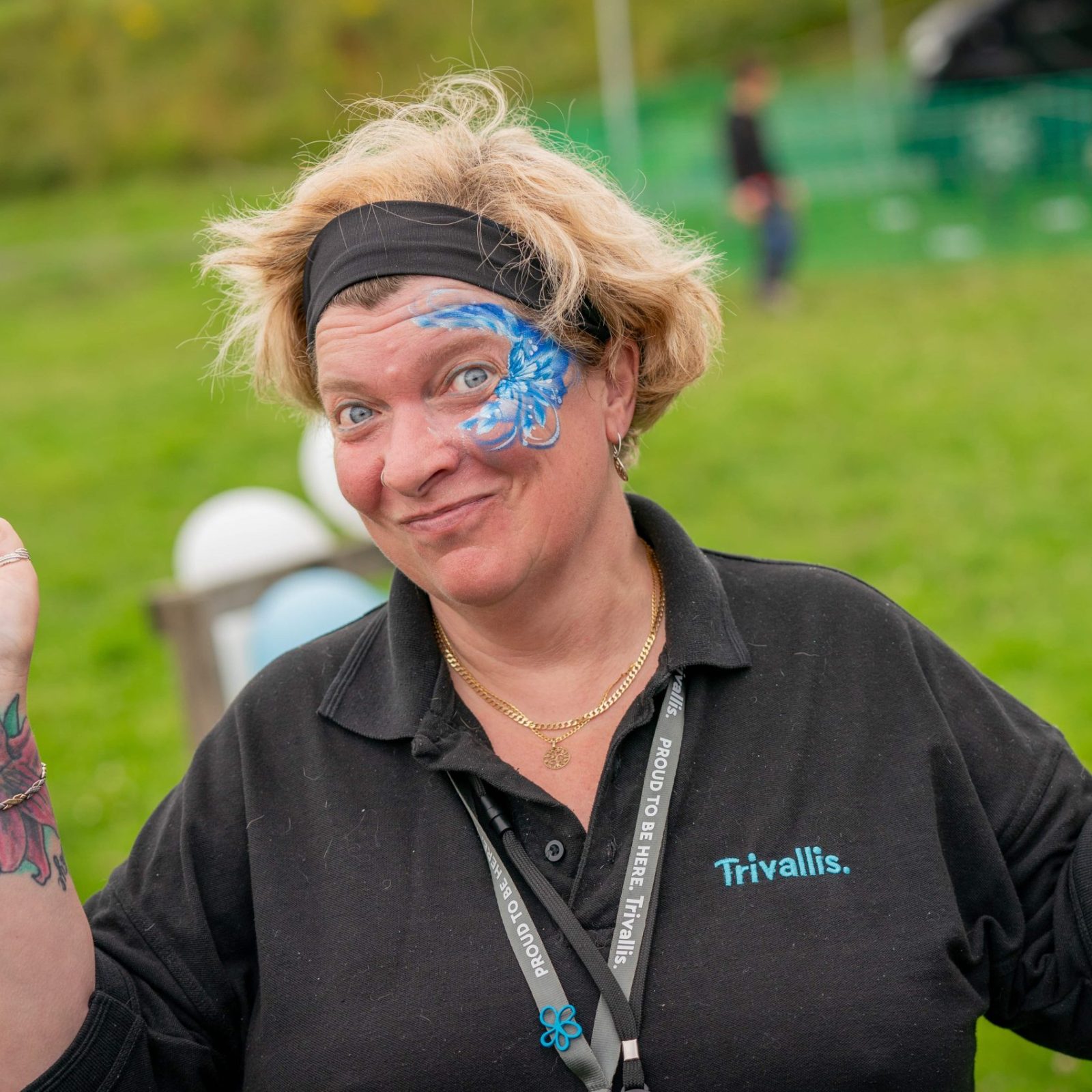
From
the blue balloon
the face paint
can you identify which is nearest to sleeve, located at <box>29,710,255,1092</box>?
the face paint

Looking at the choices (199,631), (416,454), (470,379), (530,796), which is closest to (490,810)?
(530,796)

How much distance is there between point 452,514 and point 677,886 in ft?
2.07

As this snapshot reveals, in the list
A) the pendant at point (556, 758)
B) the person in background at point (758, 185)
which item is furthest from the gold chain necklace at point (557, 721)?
the person in background at point (758, 185)

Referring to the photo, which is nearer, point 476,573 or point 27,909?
point 27,909

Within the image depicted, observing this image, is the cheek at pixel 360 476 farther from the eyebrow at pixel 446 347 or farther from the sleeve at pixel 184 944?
the sleeve at pixel 184 944

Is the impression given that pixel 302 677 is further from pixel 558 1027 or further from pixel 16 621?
pixel 558 1027

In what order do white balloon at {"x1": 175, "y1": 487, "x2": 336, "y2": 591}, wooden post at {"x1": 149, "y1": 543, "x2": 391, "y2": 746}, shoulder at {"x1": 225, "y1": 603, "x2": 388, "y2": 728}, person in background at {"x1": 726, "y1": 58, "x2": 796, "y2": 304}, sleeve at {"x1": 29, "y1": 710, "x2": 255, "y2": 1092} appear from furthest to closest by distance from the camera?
person in background at {"x1": 726, "y1": 58, "x2": 796, "y2": 304}, white balloon at {"x1": 175, "y1": 487, "x2": 336, "y2": 591}, wooden post at {"x1": 149, "y1": 543, "x2": 391, "y2": 746}, shoulder at {"x1": 225, "y1": 603, "x2": 388, "y2": 728}, sleeve at {"x1": 29, "y1": 710, "x2": 255, "y2": 1092}

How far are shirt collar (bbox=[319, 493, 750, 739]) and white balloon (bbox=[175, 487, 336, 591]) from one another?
2159mm

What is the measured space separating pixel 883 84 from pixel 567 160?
17.0 metres

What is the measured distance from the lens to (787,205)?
12016mm

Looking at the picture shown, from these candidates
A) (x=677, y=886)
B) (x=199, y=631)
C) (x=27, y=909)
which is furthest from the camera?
(x=199, y=631)

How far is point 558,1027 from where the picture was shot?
188cm

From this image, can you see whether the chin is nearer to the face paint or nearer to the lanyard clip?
the face paint

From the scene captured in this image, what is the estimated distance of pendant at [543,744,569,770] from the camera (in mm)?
2119
